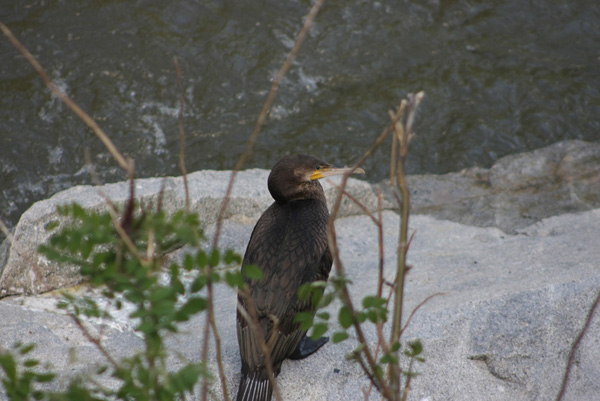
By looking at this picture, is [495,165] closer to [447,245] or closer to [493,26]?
[447,245]

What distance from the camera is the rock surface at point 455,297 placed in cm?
300

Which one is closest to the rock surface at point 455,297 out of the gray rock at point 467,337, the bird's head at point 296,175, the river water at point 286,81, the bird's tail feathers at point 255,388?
the gray rock at point 467,337

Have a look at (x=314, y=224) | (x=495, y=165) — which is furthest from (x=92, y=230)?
(x=495, y=165)

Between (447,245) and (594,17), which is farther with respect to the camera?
(594,17)

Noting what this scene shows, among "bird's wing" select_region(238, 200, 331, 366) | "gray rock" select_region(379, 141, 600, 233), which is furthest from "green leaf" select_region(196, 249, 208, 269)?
"gray rock" select_region(379, 141, 600, 233)

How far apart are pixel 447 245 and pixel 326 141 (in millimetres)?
2388

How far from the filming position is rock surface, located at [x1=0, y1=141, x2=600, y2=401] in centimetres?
300

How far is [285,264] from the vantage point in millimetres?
3121

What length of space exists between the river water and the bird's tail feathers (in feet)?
11.8

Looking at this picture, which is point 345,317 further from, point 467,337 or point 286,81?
point 286,81

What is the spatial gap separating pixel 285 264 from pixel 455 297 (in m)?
0.90

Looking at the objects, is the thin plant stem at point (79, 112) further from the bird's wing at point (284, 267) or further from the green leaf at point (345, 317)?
the bird's wing at point (284, 267)

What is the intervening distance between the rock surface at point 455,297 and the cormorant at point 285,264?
0.18 meters

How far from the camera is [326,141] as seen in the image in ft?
21.3
